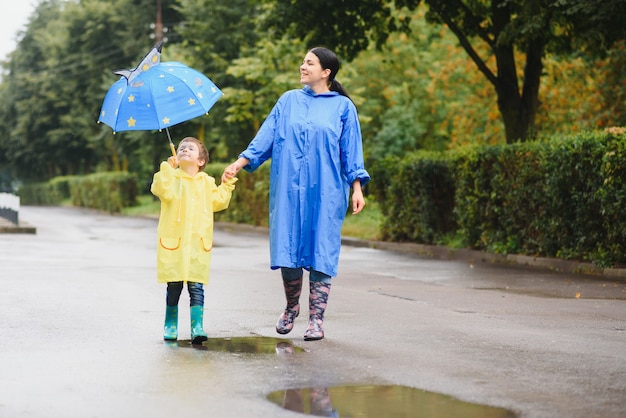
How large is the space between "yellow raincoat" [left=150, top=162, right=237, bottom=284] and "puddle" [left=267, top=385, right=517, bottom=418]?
1957mm

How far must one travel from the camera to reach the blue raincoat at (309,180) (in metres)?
7.30

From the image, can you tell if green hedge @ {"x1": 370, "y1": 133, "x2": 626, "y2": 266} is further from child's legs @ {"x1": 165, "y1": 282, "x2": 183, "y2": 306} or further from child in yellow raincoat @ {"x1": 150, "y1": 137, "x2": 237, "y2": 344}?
child's legs @ {"x1": 165, "y1": 282, "x2": 183, "y2": 306}

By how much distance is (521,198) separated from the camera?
Result: 16.4 meters

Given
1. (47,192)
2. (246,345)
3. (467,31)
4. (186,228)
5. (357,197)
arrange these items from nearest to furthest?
(246,345), (186,228), (357,197), (467,31), (47,192)

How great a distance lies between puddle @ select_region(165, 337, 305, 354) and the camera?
679 centimetres

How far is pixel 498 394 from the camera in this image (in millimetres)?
5332

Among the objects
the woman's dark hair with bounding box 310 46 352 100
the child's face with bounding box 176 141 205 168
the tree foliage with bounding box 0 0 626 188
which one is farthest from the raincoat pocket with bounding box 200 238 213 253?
the tree foliage with bounding box 0 0 626 188

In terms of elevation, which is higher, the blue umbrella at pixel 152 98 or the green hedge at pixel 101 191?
the blue umbrella at pixel 152 98

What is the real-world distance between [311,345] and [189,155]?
1.49 meters

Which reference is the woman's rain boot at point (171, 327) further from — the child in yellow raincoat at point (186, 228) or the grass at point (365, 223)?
the grass at point (365, 223)

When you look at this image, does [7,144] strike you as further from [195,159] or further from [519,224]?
[195,159]

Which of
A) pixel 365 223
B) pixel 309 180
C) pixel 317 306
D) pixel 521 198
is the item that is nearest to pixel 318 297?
pixel 317 306

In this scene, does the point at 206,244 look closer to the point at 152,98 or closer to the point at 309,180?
the point at 309,180

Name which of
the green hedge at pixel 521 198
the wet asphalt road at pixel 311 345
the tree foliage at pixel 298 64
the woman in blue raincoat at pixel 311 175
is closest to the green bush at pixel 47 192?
the tree foliage at pixel 298 64
